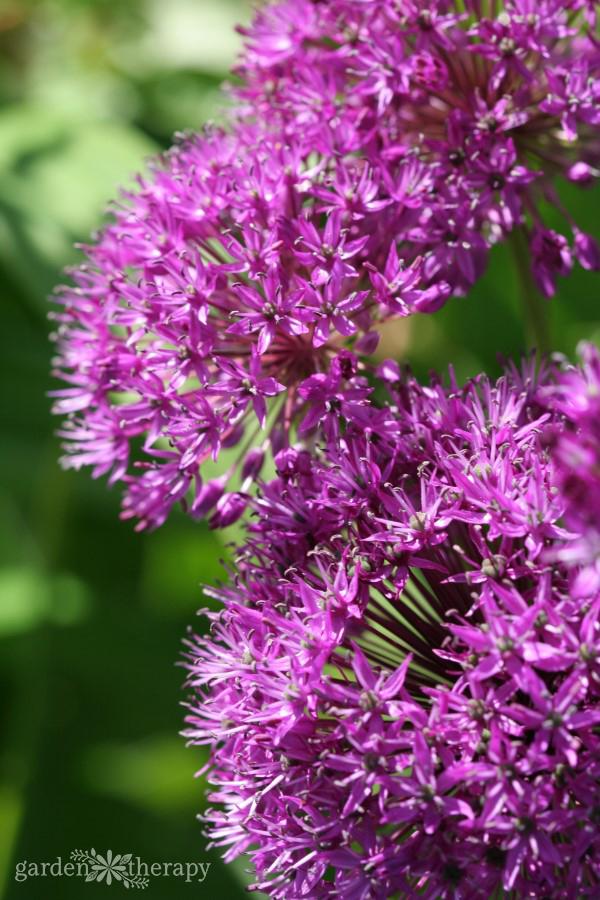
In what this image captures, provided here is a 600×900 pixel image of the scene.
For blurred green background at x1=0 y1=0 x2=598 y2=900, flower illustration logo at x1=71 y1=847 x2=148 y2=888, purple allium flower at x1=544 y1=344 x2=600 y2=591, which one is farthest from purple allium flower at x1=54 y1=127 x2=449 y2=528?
flower illustration logo at x1=71 y1=847 x2=148 y2=888

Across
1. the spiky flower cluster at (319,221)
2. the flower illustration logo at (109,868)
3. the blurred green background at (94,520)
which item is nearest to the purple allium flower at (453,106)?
the spiky flower cluster at (319,221)

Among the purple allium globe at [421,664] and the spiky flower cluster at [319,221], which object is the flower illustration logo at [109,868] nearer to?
the purple allium globe at [421,664]

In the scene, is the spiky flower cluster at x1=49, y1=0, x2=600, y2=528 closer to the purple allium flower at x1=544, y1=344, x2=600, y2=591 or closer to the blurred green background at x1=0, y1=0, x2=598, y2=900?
the purple allium flower at x1=544, y1=344, x2=600, y2=591

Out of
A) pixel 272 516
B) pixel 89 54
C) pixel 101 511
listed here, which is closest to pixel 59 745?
pixel 101 511

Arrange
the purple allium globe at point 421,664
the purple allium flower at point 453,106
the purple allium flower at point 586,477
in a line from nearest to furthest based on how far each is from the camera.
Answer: the purple allium flower at point 586,477 → the purple allium globe at point 421,664 → the purple allium flower at point 453,106

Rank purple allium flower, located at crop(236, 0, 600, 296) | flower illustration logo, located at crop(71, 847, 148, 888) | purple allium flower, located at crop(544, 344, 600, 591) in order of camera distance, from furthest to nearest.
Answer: flower illustration logo, located at crop(71, 847, 148, 888) < purple allium flower, located at crop(236, 0, 600, 296) < purple allium flower, located at crop(544, 344, 600, 591)

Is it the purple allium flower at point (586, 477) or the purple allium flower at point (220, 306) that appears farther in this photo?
the purple allium flower at point (220, 306)

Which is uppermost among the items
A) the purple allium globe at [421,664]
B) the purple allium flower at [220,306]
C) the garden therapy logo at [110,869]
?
the purple allium flower at [220,306]

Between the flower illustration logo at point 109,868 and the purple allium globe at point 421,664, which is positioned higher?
the purple allium globe at point 421,664
